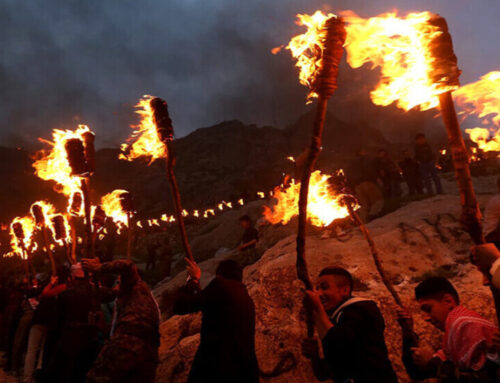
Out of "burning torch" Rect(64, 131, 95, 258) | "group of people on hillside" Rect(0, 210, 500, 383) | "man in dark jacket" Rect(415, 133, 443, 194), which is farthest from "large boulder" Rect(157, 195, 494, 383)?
"burning torch" Rect(64, 131, 95, 258)

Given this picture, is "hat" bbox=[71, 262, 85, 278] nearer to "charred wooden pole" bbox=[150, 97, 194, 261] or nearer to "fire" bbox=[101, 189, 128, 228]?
"fire" bbox=[101, 189, 128, 228]

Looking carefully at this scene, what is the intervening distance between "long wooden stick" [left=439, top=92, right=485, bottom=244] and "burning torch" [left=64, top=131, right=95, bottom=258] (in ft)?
17.4

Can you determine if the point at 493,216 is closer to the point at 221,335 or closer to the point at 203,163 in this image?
the point at 221,335

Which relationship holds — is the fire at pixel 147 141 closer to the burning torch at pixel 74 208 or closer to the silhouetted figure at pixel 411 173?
the burning torch at pixel 74 208

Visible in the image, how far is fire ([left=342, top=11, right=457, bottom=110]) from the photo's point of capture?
120 inches

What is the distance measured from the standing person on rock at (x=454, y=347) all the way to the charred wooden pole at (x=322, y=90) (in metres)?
1.10

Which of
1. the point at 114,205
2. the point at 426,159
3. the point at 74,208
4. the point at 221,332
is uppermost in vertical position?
the point at 426,159

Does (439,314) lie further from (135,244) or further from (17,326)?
(135,244)

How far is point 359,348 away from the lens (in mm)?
2568

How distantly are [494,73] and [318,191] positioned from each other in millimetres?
2570

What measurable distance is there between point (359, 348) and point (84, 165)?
520 centimetres

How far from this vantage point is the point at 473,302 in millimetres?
5305

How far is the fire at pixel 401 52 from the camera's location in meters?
3.04

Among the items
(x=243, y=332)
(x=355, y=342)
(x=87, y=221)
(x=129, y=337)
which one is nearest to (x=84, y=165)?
(x=87, y=221)
